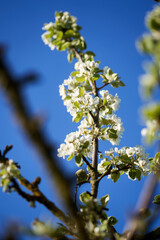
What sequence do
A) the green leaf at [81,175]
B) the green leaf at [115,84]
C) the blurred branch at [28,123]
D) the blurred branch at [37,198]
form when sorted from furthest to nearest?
the green leaf at [115,84] → the green leaf at [81,175] → the blurred branch at [37,198] → the blurred branch at [28,123]

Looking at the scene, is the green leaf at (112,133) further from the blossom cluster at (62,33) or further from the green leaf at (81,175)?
the blossom cluster at (62,33)

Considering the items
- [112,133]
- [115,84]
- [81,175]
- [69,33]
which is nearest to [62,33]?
[69,33]

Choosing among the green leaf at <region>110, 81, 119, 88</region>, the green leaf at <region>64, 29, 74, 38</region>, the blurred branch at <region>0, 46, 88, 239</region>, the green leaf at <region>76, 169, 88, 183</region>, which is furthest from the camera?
the green leaf at <region>64, 29, 74, 38</region>

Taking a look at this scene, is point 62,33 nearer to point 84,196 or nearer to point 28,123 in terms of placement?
point 84,196

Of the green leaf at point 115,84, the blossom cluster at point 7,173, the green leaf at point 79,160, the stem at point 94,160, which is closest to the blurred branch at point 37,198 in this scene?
the blossom cluster at point 7,173

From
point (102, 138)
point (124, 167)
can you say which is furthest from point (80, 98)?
point (124, 167)

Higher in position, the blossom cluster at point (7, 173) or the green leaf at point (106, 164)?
the green leaf at point (106, 164)

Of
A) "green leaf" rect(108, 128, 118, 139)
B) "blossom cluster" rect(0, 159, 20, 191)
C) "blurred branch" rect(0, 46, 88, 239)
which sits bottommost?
"blurred branch" rect(0, 46, 88, 239)

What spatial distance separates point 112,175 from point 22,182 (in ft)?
3.59

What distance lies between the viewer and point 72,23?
122 inches

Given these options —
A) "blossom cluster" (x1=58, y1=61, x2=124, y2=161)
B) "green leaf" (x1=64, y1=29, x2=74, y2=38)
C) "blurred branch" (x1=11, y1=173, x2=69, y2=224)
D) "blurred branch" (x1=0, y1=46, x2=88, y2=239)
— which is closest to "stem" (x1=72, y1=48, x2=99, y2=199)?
"blossom cluster" (x1=58, y1=61, x2=124, y2=161)

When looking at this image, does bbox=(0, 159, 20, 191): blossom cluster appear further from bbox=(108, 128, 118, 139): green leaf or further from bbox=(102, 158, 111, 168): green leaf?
bbox=(108, 128, 118, 139): green leaf

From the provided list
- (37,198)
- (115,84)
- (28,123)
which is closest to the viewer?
(28,123)

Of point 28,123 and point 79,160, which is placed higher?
point 79,160
